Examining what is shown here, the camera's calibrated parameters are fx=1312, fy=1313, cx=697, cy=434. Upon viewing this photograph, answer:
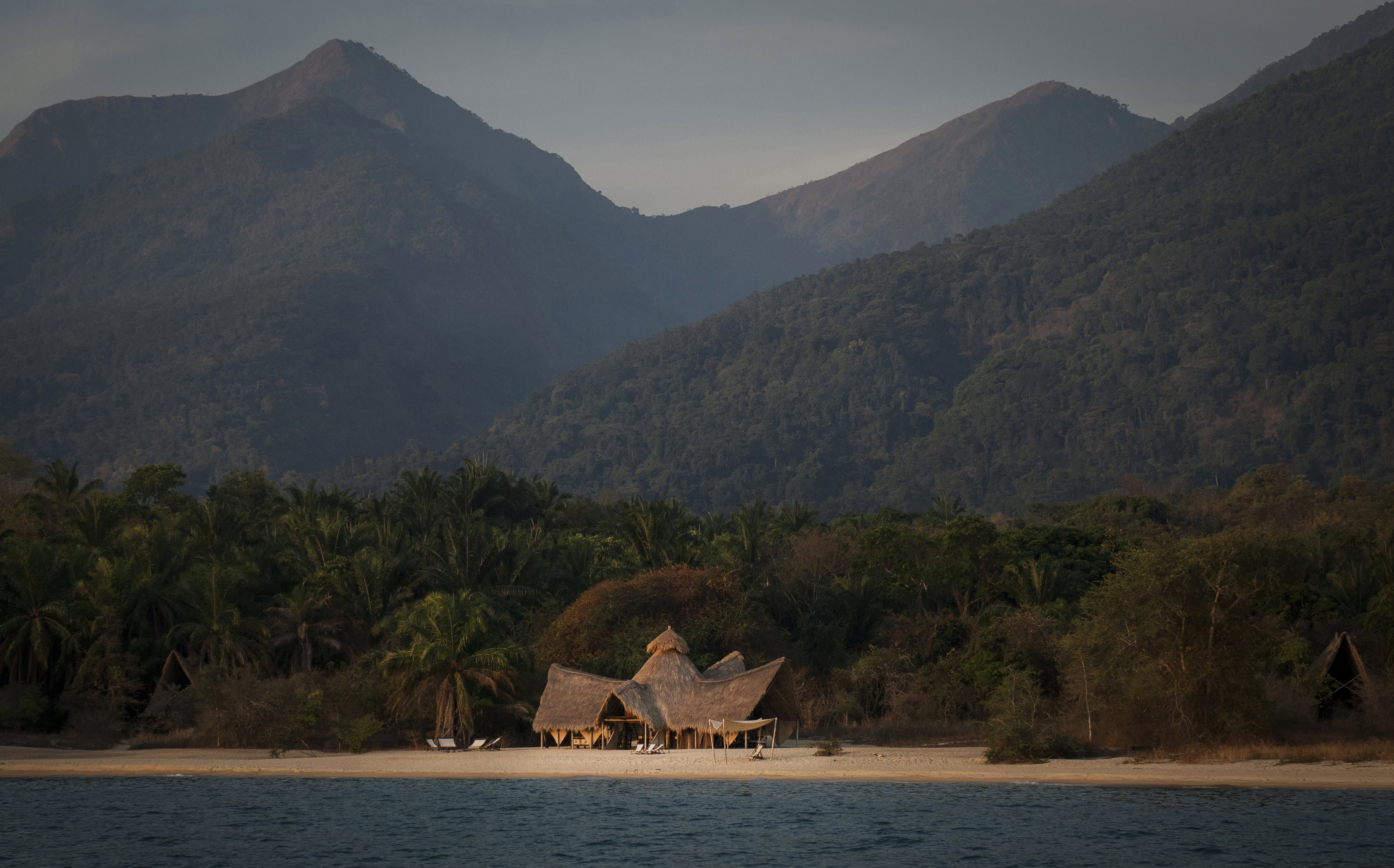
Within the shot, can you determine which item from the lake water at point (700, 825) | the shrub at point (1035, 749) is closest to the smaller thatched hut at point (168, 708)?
the lake water at point (700, 825)

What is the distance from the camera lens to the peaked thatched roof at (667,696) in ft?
127

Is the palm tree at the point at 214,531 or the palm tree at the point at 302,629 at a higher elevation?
the palm tree at the point at 214,531

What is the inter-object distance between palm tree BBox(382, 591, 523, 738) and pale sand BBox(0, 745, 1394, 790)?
1.36 meters

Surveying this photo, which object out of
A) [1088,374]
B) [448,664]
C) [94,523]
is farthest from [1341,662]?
[1088,374]

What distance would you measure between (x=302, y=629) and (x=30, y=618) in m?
8.47

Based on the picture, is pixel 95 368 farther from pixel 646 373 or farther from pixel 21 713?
pixel 21 713

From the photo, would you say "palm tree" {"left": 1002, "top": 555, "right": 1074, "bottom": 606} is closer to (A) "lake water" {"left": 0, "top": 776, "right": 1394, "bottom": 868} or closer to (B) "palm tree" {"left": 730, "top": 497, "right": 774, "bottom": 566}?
(B) "palm tree" {"left": 730, "top": 497, "right": 774, "bottom": 566}

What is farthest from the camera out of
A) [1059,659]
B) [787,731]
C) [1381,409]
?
[1381,409]

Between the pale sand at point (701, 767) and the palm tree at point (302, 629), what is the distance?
12.6ft

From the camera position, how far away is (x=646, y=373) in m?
198

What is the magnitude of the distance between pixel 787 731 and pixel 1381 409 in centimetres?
11349

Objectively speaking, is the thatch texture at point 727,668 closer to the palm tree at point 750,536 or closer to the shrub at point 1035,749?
the shrub at point 1035,749

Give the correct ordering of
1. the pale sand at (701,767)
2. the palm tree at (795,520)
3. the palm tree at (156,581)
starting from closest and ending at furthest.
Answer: the pale sand at (701,767)
the palm tree at (156,581)
the palm tree at (795,520)

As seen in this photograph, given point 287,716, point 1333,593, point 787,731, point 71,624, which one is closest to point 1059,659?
point 787,731
